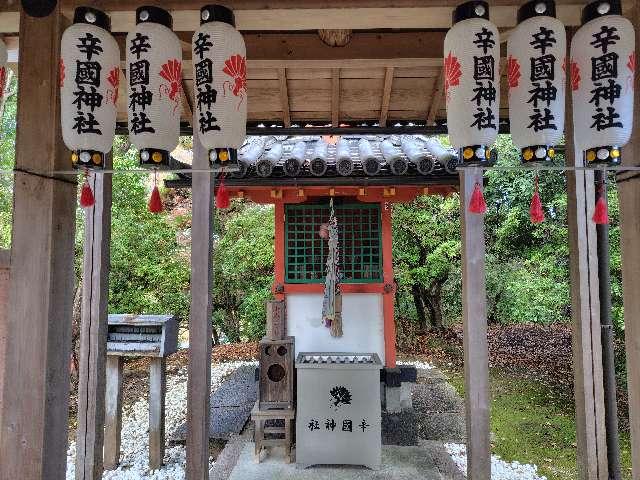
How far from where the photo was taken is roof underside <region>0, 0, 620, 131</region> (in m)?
2.49

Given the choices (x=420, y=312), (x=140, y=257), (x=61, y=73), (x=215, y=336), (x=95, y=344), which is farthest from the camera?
(x=420, y=312)

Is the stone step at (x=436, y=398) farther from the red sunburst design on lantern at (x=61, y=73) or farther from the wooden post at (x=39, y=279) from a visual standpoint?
the red sunburst design on lantern at (x=61, y=73)

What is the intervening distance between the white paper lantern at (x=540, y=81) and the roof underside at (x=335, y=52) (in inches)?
12.4

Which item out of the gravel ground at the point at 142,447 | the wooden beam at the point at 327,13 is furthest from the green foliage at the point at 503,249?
the gravel ground at the point at 142,447

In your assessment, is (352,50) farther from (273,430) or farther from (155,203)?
(273,430)

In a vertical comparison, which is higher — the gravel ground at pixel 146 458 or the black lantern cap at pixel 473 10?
the black lantern cap at pixel 473 10

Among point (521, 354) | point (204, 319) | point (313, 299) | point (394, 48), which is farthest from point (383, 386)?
point (521, 354)

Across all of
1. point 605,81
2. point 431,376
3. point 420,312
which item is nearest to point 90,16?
point 605,81

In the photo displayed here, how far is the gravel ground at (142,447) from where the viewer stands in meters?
4.91

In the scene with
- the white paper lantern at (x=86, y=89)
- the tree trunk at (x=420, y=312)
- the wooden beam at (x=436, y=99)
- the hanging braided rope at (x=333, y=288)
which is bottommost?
the tree trunk at (x=420, y=312)

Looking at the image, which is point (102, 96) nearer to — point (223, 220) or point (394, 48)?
point (394, 48)

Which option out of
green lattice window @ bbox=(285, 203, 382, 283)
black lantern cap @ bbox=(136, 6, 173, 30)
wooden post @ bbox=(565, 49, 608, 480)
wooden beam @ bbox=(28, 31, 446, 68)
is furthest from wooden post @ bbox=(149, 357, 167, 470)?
wooden post @ bbox=(565, 49, 608, 480)

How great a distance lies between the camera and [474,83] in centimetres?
226

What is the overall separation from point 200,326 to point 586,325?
281 cm
